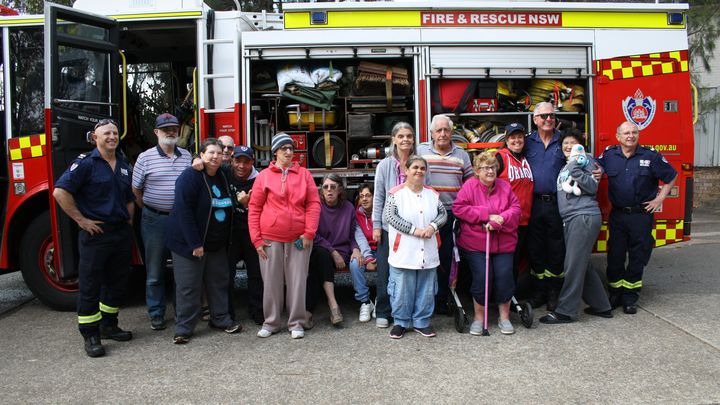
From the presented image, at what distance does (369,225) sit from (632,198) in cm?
226

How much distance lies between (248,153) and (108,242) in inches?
51.4

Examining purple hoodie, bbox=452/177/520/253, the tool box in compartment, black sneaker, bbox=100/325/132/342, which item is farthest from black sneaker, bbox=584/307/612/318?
black sneaker, bbox=100/325/132/342

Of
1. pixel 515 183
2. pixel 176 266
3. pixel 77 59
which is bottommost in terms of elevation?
pixel 176 266

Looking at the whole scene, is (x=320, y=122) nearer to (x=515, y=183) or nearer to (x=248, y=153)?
(x=248, y=153)

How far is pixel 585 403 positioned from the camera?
3463 mm

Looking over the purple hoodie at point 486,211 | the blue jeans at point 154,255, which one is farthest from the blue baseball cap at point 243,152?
the purple hoodie at point 486,211

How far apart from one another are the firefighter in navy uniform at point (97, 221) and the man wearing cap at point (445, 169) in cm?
241

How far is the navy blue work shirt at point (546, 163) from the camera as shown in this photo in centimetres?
520

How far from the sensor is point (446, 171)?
501 centimetres

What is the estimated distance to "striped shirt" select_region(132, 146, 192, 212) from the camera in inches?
195

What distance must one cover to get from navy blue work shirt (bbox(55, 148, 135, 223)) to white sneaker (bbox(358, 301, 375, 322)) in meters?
2.06

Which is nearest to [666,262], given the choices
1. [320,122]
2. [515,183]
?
[515,183]

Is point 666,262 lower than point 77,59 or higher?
lower

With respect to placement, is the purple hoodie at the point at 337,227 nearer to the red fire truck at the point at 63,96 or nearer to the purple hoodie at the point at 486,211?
the purple hoodie at the point at 486,211
